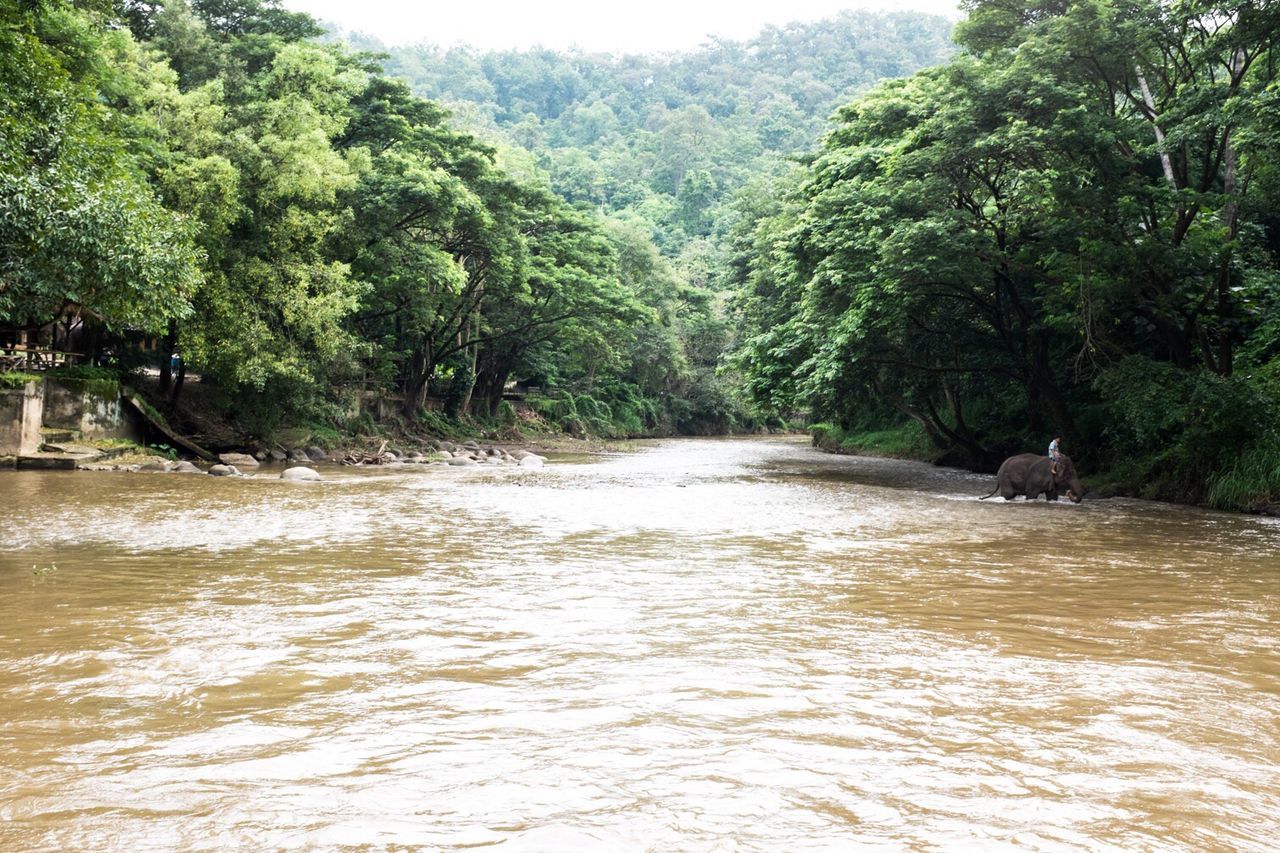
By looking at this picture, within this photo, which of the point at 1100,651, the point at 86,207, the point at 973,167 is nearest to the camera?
the point at 1100,651

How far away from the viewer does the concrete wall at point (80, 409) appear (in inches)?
874

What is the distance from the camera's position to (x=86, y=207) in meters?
10.1

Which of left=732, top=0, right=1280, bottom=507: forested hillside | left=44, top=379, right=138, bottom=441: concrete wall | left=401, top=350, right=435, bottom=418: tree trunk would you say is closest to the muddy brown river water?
left=732, top=0, right=1280, bottom=507: forested hillside

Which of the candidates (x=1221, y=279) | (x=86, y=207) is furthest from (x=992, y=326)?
(x=86, y=207)

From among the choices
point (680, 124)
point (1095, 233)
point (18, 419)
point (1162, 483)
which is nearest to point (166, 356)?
point (18, 419)

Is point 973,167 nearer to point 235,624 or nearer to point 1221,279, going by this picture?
point 1221,279

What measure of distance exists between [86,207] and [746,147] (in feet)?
325

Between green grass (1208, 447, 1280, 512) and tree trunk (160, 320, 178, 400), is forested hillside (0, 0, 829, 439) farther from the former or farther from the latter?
green grass (1208, 447, 1280, 512)

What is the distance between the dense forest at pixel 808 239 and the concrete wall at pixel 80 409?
2285 millimetres

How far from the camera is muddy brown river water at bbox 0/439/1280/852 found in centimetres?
333

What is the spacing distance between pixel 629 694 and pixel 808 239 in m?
18.7

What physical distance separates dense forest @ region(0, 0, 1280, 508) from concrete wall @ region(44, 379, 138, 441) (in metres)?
2.29

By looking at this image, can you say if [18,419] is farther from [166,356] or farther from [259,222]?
[259,222]

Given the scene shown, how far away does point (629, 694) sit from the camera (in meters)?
4.83
